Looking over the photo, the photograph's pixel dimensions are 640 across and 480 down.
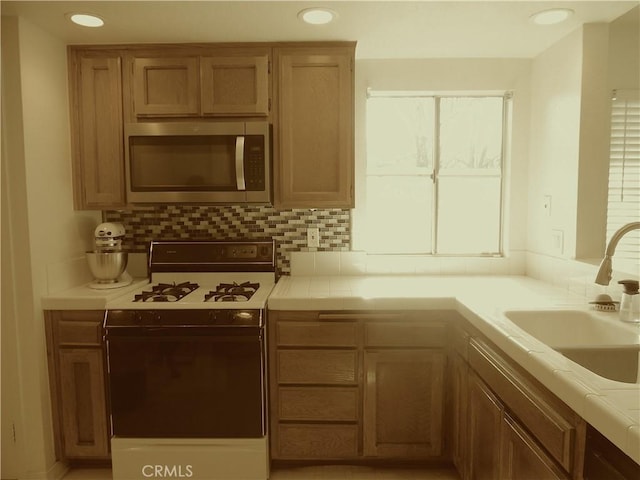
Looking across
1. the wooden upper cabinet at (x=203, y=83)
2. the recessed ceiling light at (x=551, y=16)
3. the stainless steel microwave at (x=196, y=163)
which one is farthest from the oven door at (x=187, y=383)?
the recessed ceiling light at (x=551, y=16)

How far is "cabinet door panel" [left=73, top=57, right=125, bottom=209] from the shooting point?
228cm

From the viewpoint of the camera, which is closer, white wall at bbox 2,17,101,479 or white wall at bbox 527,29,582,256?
white wall at bbox 2,17,101,479

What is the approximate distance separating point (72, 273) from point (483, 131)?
8.17ft

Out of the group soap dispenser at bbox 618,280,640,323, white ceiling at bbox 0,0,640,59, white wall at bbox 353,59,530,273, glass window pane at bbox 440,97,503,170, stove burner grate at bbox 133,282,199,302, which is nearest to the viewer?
soap dispenser at bbox 618,280,640,323

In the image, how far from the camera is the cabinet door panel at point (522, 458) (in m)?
1.14

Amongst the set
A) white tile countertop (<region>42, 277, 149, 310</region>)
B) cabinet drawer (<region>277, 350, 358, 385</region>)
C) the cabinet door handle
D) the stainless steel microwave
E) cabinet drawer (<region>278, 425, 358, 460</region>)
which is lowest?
cabinet drawer (<region>278, 425, 358, 460</region>)

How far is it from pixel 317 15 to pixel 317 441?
1.99 meters

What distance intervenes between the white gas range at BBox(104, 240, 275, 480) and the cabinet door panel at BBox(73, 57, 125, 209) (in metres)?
0.65

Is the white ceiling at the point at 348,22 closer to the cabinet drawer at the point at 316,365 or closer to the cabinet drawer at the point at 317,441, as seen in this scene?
the cabinet drawer at the point at 316,365


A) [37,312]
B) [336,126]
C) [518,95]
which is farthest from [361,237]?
[37,312]

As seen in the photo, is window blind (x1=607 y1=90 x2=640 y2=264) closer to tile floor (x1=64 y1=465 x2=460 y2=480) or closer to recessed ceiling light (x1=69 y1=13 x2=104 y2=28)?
tile floor (x1=64 y1=465 x2=460 y2=480)

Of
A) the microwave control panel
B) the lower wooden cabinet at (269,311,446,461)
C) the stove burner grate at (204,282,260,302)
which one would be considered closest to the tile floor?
the lower wooden cabinet at (269,311,446,461)

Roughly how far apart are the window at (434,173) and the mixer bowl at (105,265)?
1387mm

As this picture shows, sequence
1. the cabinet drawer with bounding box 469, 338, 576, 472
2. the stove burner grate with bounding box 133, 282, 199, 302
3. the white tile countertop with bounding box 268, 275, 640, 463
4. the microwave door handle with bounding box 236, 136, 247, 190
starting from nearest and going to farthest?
the white tile countertop with bounding box 268, 275, 640, 463, the cabinet drawer with bounding box 469, 338, 576, 472, the stove burner grate with bounding box 133, 282, 199, 302, the microwave door handle with bounding box 236, 136, 247, 190
